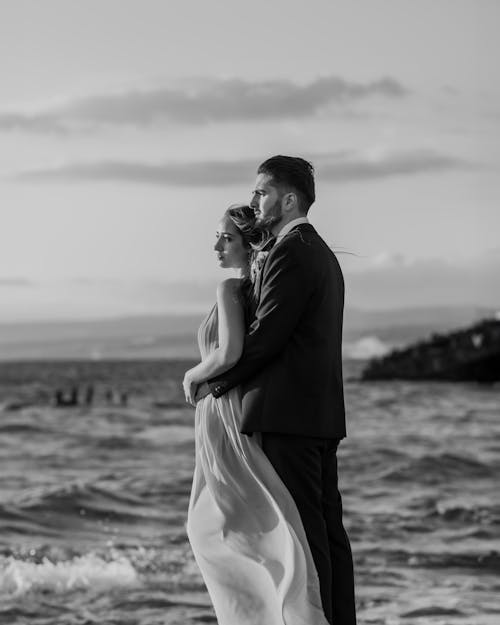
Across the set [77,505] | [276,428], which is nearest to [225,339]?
[276,428]

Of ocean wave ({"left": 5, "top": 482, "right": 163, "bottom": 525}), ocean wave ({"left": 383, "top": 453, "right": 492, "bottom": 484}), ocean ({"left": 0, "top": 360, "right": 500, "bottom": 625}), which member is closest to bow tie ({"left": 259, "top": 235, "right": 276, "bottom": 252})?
ocean ({"left": 0, "top": 360, "right": 500, "bottom": 625})

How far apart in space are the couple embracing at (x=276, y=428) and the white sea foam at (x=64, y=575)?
5.83 meters

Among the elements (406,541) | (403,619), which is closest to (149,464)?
(406,541)

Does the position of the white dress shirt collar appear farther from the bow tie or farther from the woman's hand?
the woman's hand

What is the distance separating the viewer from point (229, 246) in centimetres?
545

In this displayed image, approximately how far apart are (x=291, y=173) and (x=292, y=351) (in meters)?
0.69

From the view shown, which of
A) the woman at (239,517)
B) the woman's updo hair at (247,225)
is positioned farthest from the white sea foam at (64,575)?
the woman's updo hair at (247,225)

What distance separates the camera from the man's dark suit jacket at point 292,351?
5113 mm

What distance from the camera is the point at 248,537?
207 inches

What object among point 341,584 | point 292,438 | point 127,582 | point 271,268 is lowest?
point 127,582

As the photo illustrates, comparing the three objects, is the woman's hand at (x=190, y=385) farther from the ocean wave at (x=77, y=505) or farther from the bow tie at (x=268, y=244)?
the ocean wave at (x=77, y=505)

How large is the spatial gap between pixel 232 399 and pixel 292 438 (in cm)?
29

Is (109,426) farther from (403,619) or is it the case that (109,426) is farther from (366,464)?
(403,619)

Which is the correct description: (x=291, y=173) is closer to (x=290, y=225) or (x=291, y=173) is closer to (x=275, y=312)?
(x=290, y=225)
